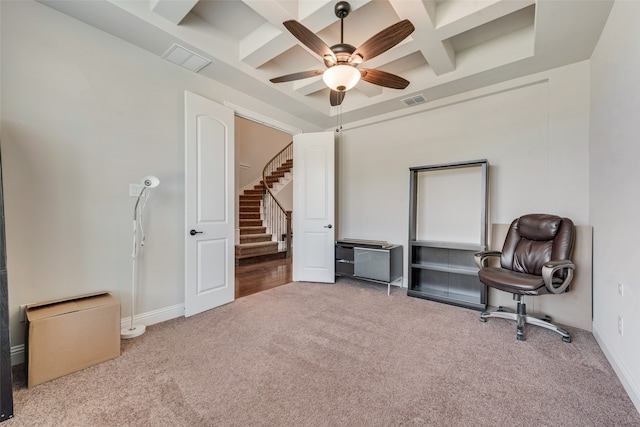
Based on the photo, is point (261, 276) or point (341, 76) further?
point (261, 276)

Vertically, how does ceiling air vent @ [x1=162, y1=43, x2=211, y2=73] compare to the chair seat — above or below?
above

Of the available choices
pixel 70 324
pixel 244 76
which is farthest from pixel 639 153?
pixel 70 324

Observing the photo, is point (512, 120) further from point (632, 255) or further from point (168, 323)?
point (168, 323)

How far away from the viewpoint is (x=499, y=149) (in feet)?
10.8

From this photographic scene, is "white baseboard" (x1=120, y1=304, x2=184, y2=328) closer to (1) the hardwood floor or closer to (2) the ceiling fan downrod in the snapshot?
(1) the hardwood floor

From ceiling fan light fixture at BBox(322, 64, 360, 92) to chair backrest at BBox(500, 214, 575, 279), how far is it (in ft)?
7.84

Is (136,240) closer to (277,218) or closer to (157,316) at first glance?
(157,316)

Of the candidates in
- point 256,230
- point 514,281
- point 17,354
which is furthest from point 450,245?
point 256,230

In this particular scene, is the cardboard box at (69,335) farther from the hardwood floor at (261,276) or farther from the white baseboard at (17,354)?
the hardwood floor at (261,276)

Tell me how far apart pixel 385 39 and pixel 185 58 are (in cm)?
211

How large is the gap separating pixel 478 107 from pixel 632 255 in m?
2.43

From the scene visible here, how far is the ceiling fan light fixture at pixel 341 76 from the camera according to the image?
2.06m

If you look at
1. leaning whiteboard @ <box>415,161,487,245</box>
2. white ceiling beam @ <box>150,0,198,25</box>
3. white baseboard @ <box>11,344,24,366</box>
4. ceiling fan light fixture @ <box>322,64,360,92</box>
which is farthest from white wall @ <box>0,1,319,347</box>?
leaning whiteboard @ <box>415,161,487,245</box>

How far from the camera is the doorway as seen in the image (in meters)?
4.36
